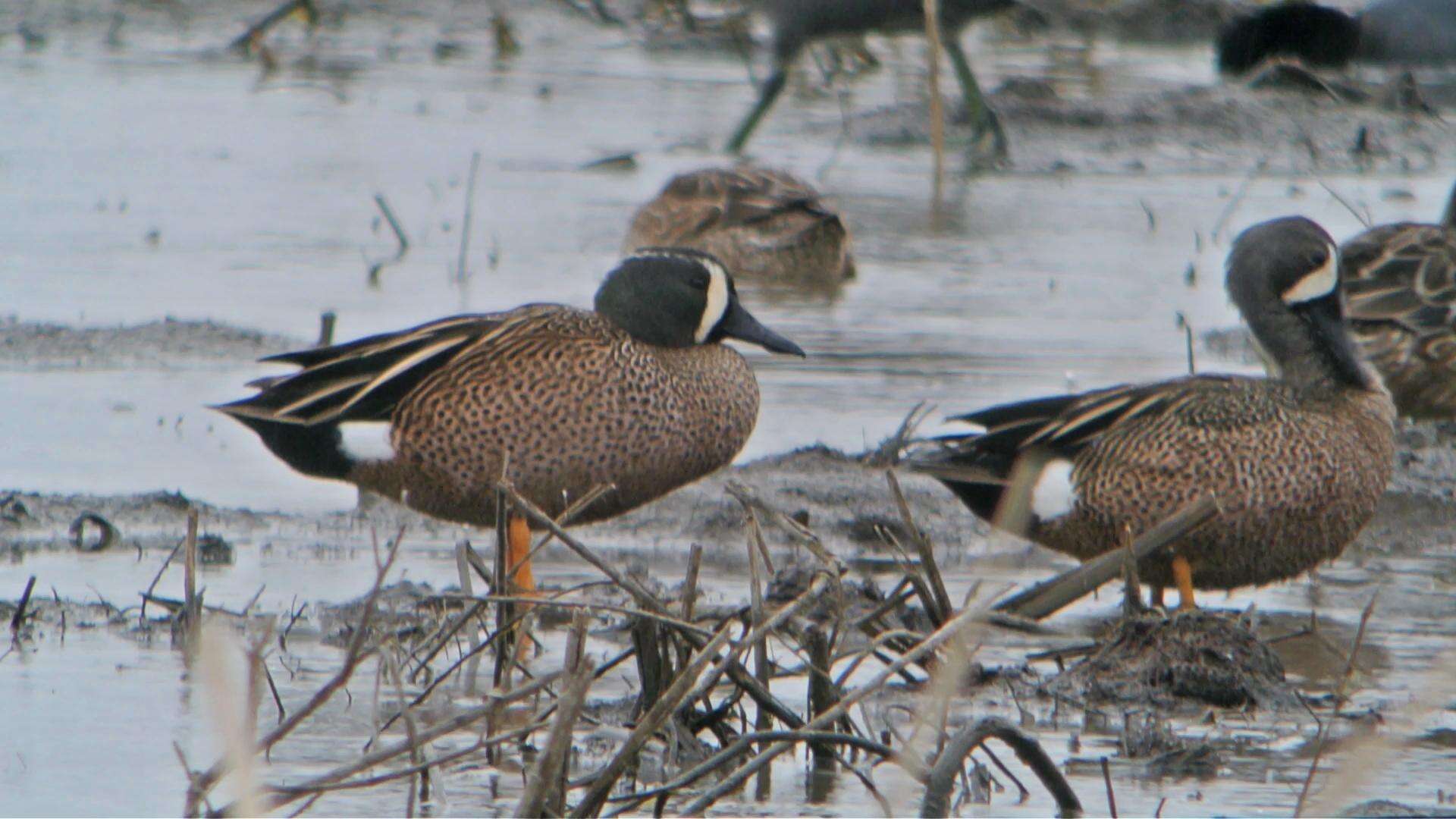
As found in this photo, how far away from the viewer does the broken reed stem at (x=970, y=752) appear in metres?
3.22

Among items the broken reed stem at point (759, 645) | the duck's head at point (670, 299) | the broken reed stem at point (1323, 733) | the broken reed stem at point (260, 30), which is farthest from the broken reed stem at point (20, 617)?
the broken reed stem at point (260, 30)

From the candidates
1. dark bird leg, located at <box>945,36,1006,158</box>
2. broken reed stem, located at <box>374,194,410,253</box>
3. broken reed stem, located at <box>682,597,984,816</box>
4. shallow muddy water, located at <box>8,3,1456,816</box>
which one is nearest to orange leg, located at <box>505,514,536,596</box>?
shallow muddy water, located at <box>8,3,1456,816</box>

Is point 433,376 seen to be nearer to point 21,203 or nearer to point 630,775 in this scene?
point 630,775

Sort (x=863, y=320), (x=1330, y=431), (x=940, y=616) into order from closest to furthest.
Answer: (x=940, y=616)
(x=1330, y=431)
(x=863, y=320)

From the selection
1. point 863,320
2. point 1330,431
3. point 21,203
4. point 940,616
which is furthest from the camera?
point 21,203

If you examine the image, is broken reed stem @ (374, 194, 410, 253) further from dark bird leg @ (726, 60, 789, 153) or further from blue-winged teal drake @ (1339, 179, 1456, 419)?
Answer: blue-winged teal drake @ (1339, 179, 1456, 419)

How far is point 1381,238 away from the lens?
7.50 meters

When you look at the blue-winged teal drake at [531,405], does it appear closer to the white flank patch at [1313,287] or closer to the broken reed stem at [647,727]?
the white flank patch at [1313,287]

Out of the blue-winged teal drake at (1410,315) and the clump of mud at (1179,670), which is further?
the blue-winged teal drake at (1410,315)

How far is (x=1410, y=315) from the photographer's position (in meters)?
7.23

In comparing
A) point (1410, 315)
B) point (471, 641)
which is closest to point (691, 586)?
point (471, 641)

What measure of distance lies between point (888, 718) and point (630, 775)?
0.62m

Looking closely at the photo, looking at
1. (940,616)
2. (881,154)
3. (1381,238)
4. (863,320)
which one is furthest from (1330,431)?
(881,154)

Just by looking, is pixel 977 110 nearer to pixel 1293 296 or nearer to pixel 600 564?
pixel 1293 296
